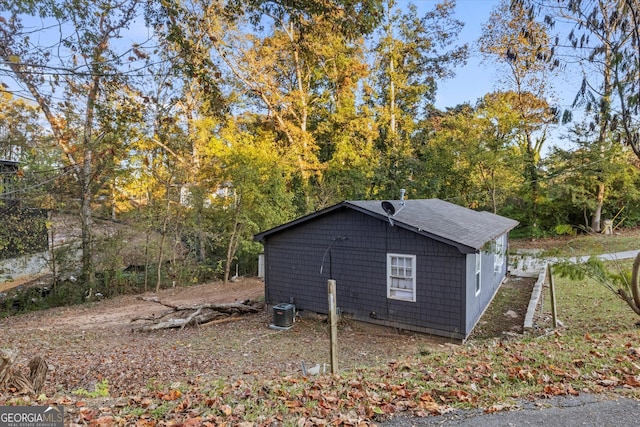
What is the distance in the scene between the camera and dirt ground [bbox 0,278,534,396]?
5828 millimetres

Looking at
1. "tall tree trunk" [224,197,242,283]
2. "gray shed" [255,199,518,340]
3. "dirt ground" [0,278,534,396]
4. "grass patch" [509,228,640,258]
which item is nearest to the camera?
"dirt ground" [0,278,534,396]

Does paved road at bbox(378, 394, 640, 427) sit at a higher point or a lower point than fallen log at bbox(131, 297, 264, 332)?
higher

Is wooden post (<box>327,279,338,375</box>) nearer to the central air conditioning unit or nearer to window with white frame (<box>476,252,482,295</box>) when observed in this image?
the central air conditioning unit

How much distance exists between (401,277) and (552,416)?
5.69 meters

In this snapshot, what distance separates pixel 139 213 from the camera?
47.2ft

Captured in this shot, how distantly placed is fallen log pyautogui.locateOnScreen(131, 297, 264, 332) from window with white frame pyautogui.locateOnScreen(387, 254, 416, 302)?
450cm

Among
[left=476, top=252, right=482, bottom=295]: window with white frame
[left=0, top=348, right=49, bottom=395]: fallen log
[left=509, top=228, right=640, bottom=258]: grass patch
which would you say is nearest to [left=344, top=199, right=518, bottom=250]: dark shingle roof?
[left=476, top=252, right=482, bottom=295]: window with white frame

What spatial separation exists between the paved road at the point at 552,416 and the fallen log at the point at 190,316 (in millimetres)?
7603

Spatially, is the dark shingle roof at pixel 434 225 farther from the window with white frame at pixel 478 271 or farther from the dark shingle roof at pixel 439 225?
the window with white frame at pixel 478 271

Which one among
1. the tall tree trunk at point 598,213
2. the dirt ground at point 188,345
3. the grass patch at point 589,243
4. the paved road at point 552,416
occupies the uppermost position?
the tall tree trunk at point 598,213

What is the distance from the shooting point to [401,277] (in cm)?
889

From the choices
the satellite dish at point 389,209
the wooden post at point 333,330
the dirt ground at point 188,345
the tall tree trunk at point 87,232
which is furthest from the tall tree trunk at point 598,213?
the tall tree trunk at point 87,232

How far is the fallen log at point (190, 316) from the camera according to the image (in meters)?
9.20

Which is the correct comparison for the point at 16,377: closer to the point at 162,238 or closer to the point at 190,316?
the point at 190,316
